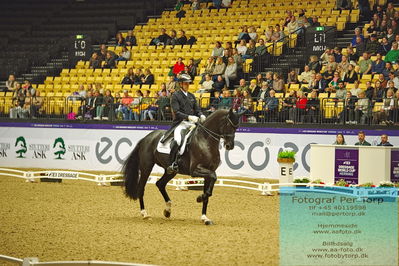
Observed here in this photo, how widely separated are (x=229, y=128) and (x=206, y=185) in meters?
1.16

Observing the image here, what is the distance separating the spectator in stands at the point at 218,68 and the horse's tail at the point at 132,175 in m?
12.4

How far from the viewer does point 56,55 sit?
3688 cm

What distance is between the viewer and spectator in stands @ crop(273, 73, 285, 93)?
2586cm

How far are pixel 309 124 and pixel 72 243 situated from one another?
43.8 ft

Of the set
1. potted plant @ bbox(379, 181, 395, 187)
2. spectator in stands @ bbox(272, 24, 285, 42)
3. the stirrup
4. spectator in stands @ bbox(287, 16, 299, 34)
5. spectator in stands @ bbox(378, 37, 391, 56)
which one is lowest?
potted plant @ bbox(379, 181, 395, 187)

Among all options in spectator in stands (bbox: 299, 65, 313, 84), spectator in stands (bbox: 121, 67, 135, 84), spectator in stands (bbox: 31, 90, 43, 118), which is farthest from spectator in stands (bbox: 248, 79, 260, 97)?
spectator in stands (bbox: 31, 90, 43, 118)

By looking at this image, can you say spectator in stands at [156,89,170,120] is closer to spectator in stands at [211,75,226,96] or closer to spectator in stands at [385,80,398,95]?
spectator in stands at [211,75,226,96]

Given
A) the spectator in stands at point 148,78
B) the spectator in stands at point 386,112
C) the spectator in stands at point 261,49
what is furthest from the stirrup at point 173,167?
the spectator in stands at point 148,78

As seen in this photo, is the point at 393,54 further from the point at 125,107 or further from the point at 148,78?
the point at 148,78

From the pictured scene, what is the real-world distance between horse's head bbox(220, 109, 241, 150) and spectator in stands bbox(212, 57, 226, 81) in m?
13.4

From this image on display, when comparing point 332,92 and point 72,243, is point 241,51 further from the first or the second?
point 72,243

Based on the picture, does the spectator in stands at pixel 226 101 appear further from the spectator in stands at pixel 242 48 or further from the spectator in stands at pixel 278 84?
the spectator in stands at pixel 242 48

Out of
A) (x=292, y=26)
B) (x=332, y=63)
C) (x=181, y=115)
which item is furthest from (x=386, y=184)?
(x=292, y=26)

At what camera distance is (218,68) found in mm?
27953
